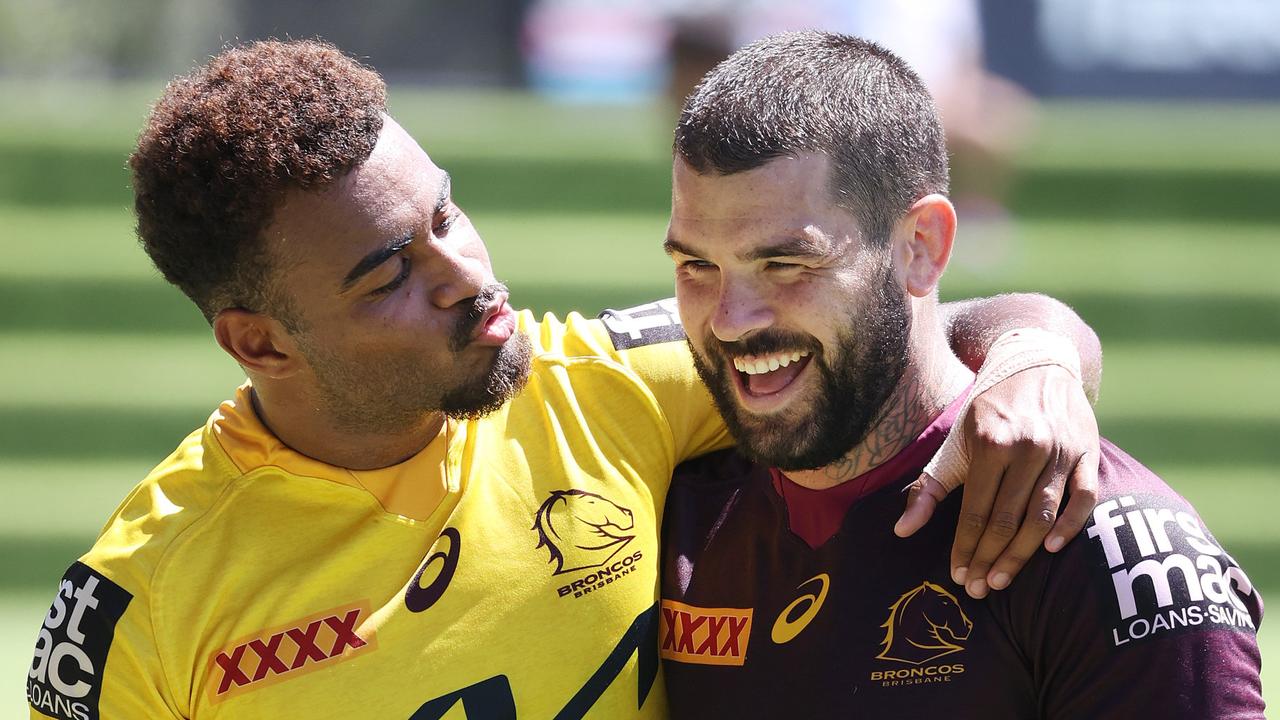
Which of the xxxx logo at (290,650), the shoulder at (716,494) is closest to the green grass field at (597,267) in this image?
the shoulder at (716,494)

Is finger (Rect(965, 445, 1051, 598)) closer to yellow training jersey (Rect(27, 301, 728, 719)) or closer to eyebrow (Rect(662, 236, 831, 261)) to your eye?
eyebrow (Rect(662, 236, 831, 261))

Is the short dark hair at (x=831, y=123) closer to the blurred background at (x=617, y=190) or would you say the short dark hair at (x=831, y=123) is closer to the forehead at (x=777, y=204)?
the forehead at (x=777, y=204)

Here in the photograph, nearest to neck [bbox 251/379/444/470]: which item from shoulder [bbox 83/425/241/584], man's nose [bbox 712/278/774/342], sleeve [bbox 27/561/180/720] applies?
shoulder [bbox 83/425/241/584]

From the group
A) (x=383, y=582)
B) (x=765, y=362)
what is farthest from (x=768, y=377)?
(x=383, y=582)

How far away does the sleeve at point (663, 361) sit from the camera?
6.97 ft

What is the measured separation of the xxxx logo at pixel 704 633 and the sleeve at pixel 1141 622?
398mm

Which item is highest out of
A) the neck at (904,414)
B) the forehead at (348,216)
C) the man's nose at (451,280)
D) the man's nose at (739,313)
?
the forehead at (348,216)

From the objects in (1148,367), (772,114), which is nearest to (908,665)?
(772,114)

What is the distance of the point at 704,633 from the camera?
1931mm

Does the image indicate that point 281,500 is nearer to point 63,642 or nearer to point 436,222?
point 63,642

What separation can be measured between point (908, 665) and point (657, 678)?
419mm

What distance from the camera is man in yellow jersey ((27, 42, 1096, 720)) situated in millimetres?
1821

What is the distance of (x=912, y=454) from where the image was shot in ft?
6.09

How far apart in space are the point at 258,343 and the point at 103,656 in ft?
1.67
